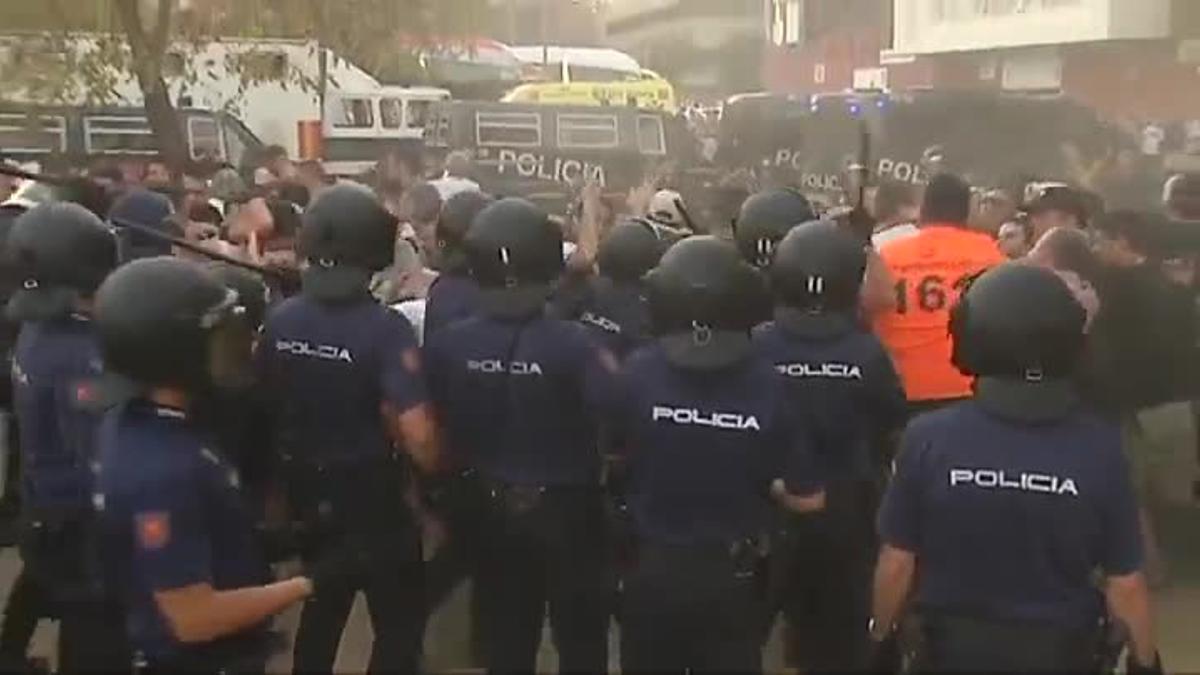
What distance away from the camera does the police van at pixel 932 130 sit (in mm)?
20266

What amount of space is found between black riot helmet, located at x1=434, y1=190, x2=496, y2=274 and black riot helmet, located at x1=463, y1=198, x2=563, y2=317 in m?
1.02

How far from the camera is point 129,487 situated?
3.62 metres

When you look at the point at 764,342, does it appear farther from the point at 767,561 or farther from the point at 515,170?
the point at 515,170

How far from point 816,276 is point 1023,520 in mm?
1597

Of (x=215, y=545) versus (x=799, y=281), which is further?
(x=799, y=281)

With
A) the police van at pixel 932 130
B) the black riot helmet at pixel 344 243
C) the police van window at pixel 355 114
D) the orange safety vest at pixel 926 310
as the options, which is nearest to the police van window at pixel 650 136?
the police van at pixel 932 130

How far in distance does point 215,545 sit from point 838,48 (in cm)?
4899

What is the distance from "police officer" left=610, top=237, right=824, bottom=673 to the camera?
4473 mm

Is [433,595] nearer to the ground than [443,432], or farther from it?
nearer to the ground

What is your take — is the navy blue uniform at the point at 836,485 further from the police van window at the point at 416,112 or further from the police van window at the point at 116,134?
the police van window at the point at 416,112

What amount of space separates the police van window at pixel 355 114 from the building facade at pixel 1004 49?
39.7ft

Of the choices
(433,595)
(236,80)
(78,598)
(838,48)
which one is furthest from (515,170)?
(838,48)

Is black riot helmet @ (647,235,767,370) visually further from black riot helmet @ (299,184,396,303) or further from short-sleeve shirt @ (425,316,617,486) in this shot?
black riot helmet @ (299,184,396,303)

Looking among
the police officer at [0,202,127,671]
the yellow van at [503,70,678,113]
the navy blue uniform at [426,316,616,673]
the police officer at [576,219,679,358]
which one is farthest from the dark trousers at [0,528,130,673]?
the yellow van at [503,70,678,113]
